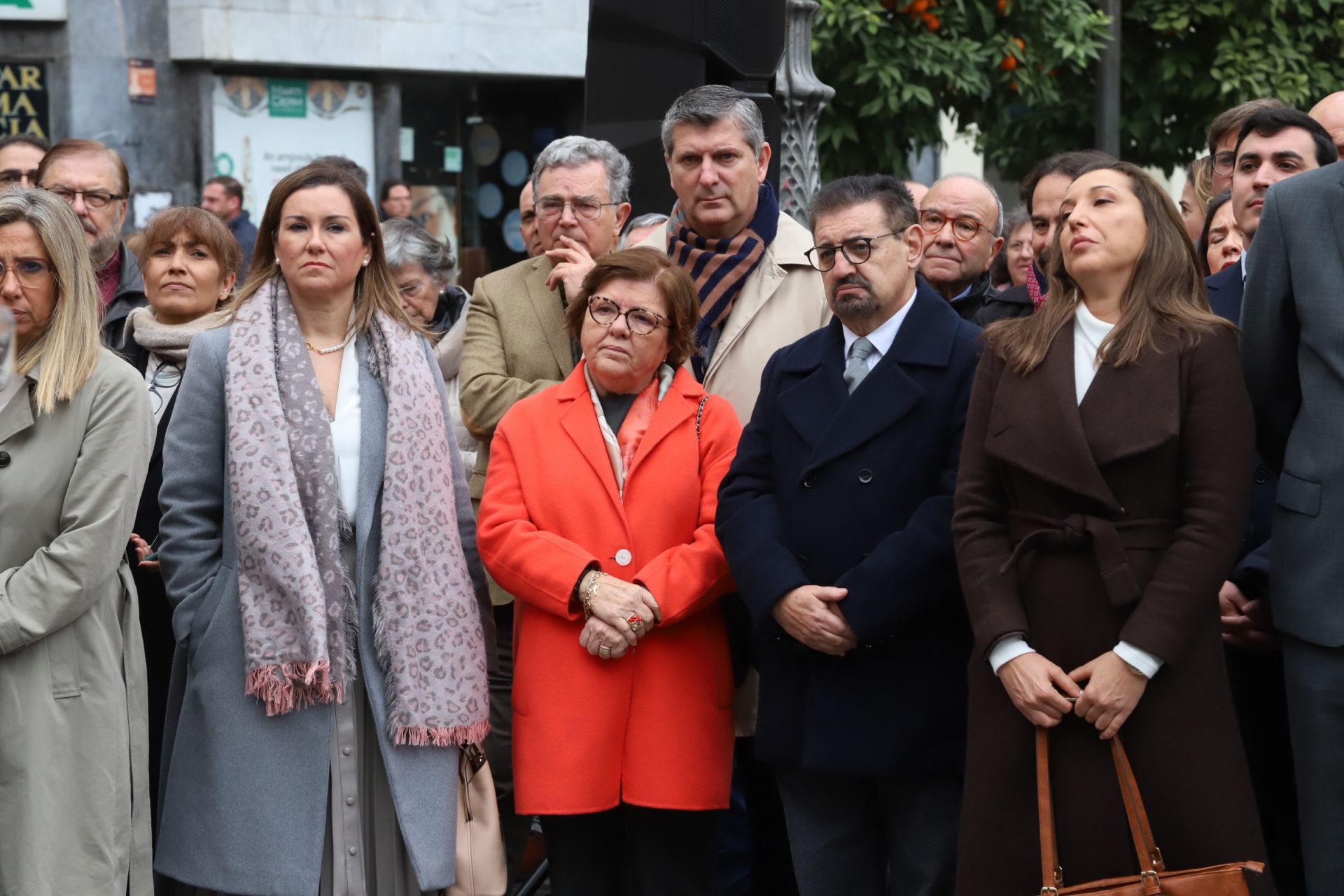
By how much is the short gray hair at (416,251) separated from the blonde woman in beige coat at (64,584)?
1700 mm

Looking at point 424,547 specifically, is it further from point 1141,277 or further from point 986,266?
point 986,266

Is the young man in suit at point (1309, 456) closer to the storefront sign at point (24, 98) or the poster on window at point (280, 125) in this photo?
the poster on window at point (280, 125)

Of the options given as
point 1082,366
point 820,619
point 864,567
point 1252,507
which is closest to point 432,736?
point 820,619

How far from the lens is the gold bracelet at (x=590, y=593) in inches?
174

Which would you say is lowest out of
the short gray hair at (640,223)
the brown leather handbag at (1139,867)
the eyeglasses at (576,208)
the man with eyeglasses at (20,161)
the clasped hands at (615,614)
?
the brown leather handbag at (1139,867)

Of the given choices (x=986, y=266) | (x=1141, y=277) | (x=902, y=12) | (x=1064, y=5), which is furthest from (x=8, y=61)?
(x=1141, y=277)

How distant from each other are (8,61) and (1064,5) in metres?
9.03

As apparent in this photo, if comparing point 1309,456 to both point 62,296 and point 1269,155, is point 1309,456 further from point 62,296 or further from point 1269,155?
point 62,296

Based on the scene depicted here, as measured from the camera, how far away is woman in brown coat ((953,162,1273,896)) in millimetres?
3764

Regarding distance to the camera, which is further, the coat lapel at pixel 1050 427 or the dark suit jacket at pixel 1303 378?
the dark suit jacket at pixel 1303 378

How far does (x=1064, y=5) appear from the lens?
1262 centimetres

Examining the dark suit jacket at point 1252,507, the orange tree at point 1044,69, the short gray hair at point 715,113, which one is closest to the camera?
the dark suit jacket at point 1252,507

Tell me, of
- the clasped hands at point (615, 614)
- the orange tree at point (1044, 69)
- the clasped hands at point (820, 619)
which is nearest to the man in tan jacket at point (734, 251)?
the clasped hands at point (615, 614)

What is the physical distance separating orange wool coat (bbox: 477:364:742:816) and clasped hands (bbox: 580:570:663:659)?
0.03 m
